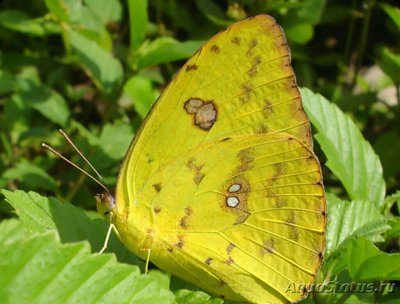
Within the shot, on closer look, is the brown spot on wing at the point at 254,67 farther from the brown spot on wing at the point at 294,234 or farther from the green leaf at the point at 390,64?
the green leaf at the point at 390,64

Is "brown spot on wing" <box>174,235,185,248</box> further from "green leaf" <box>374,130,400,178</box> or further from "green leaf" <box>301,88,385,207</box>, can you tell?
"green leaf" <box>374,130,400,178</box>

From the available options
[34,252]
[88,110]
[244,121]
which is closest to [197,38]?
[88,110]

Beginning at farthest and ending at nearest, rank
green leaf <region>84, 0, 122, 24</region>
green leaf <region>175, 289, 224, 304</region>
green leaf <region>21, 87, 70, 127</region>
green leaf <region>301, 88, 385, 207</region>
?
green leaf <region>84, 0, 122, 24</region> → green leaf <region>21, 87, 70, 127</region> → green leaf <region>301, 88, 385, 207</region> → green leaf <region>175, 289, 224, 304</region>

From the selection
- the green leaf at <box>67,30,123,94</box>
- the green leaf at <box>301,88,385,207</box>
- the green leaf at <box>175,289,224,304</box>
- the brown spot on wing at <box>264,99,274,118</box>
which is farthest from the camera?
the green leaf at <box>67,30,123,94</box>

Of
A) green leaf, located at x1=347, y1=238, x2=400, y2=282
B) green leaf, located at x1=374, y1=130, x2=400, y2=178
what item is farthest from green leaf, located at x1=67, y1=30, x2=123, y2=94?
green leaf, located at x1=347, y1=238, x2=400, y2=282

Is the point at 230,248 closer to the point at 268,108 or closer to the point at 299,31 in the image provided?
the point at 268,108

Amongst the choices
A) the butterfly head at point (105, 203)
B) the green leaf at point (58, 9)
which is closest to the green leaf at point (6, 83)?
the green leaf at point (58, 9)
